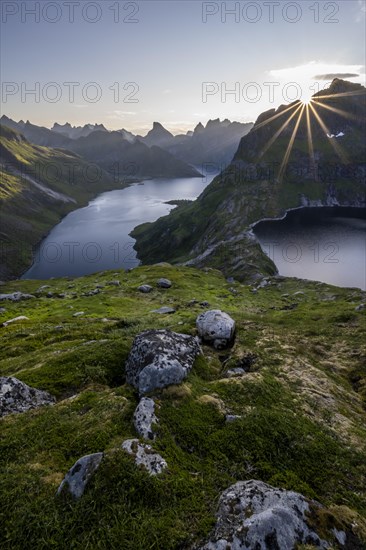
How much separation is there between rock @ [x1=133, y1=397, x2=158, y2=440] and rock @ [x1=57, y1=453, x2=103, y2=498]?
1989 mm

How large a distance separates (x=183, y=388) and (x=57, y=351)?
1274 cm

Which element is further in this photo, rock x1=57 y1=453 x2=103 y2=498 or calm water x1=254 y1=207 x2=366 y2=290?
calm water x1=254 y1=207 x2=366 y2=290

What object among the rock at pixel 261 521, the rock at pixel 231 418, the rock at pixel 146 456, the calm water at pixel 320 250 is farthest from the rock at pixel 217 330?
the calm water at pixel 320 250

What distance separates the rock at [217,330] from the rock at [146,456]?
12.4m

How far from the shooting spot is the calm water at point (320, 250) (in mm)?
112938

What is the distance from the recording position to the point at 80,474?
9914mm

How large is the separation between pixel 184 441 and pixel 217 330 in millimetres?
11956

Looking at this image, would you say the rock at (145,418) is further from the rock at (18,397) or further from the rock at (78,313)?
the rock at (78,313)

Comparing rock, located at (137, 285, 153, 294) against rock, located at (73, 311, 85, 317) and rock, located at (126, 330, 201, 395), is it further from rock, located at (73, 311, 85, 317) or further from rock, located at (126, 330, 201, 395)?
rock, located at (126, 330, 201, 395)

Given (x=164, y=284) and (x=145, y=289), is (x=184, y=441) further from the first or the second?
(x=164, y=284)

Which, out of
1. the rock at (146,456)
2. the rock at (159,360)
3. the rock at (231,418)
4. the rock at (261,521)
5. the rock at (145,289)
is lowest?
the rock at (145,289)

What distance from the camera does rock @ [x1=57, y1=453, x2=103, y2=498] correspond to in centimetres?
957

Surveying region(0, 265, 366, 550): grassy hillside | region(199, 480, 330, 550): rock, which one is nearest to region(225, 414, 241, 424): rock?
region(0, 265, 366, 550): grassy hillside

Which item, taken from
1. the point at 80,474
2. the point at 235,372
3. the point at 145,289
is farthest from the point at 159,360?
the point at 145,289
